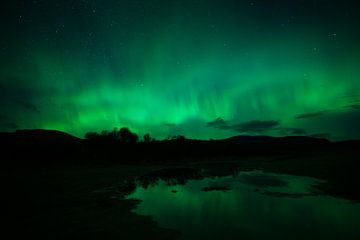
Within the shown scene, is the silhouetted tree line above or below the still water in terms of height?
above

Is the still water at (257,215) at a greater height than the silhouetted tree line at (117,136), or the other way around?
the silhouetted tree line at (117,136)

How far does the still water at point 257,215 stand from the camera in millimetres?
11680

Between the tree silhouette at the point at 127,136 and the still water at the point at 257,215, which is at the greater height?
the tree silhouette at the point at 127,136

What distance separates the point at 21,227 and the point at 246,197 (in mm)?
16789

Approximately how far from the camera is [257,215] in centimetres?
1478

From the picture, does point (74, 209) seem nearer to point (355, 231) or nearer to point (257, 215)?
point (257, 215)

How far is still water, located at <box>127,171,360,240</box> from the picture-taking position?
1168 cm

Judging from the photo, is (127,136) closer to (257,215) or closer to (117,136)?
(117,136)

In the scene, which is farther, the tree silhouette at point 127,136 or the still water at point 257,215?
the tree silhouette at point 127,136

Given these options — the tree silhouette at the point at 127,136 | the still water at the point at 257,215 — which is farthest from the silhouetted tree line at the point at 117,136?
the still water at the point at 257,215

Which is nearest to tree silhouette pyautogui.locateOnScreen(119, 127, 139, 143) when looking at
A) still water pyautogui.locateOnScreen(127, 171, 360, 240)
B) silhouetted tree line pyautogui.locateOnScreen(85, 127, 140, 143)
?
silhouetted tree line pyautogui.locateOnScreen(85, 127, 140, 143)

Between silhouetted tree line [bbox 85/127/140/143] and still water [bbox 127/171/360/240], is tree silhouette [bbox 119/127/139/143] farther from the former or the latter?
still water [bbox 127/171/360/240]

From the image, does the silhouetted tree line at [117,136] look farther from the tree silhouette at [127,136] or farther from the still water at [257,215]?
the still water at [257,215]

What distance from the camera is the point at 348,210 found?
15.1 meters
